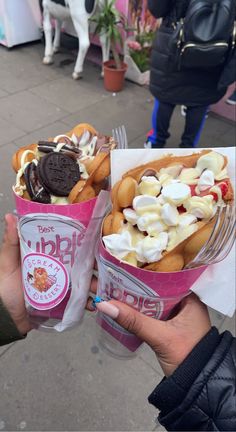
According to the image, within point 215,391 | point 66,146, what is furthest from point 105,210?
point 215,391

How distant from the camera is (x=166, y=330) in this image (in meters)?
1.36

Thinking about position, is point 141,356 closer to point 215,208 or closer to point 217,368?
point 217,368

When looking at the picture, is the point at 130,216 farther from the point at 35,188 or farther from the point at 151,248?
the point at 35,188

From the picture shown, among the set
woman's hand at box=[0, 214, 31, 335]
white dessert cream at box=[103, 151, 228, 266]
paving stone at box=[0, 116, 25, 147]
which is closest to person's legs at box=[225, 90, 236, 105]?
paving stone at box=[0, 116, 25, 147]

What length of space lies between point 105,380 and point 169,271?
1.57 m

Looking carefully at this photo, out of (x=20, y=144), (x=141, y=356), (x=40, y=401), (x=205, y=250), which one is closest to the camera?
(x=205, y=250)

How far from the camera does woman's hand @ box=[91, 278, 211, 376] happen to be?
4.22 ft

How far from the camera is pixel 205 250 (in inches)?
46.6

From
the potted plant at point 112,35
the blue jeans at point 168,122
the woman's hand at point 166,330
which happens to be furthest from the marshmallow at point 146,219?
the potted plant at point 112,35

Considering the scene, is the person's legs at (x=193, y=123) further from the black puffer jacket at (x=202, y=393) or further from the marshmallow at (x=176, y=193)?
the black puffer jacket at (x=202, y=393)

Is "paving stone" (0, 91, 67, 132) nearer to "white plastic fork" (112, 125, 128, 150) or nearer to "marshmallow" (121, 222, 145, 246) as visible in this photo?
"white plastic fork" (112, 125, 128, 150)

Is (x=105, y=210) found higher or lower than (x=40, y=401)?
higher

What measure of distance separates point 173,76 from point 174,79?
4 cm

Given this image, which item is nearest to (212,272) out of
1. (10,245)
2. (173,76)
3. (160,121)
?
(10,245)
